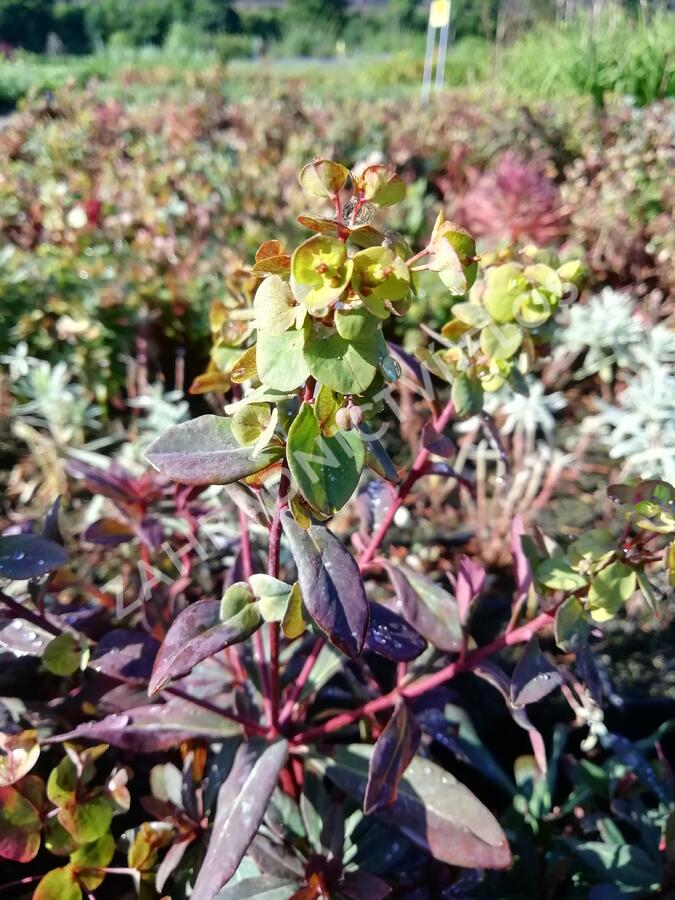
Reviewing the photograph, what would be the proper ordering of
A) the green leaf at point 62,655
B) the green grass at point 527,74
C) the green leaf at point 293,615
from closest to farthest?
the green leaf at point 293,615, the green leaf at point 62,655, the green grass at point 527,74

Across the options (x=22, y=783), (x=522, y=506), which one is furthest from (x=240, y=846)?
(x=522, y=506)

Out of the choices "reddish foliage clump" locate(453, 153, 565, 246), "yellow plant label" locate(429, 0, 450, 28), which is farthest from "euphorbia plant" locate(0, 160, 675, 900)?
"yellow plant label" locate(429, 0, 450, 28)

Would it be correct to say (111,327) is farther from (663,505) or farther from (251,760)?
(663,505)

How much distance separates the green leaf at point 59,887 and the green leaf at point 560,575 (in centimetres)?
67

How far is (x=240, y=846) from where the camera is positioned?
2.35 feet

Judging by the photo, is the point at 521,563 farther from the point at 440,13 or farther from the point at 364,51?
the point at 364,51

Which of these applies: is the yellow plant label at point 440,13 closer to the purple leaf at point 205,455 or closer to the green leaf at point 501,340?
the green leaf at point 501,340

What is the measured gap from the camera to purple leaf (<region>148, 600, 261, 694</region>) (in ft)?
1.99

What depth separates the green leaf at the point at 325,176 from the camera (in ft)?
1.64

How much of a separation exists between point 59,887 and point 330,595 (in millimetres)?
558

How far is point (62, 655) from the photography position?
2.71 ft

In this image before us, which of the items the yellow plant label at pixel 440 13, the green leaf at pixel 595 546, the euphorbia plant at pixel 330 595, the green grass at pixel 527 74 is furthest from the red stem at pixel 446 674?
the green grass at pixel 527 74

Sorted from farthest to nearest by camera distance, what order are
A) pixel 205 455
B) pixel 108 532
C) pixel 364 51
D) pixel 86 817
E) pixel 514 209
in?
pixel 364 51 < pixel 514 209 < pixel 108 532 < pixel 86 817 < pixel 205 455

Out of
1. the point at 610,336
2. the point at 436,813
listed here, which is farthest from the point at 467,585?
the point at 610,336
